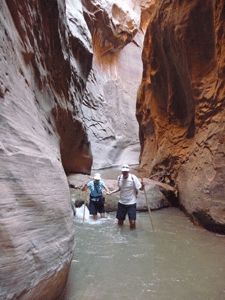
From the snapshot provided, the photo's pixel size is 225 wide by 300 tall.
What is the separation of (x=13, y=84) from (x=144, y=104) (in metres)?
9.13

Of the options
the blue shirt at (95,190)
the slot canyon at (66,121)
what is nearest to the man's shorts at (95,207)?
the blue shirt at (95,190)

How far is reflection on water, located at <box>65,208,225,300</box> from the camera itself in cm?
270

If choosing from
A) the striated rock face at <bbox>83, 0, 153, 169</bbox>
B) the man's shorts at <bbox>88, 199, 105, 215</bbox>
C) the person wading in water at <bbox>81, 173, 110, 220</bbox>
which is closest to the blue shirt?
the person wading in water at <bbox>81, 173, 110, 220</bbox>

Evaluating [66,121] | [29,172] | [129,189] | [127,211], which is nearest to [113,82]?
[66,121]

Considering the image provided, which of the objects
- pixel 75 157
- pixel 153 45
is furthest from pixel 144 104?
pixel 75 157

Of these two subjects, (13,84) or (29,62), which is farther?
(29,62)

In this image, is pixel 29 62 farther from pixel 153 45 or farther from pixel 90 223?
pixel 153 45

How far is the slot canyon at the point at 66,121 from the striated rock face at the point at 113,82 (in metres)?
8.47

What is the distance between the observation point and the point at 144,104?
11.4m

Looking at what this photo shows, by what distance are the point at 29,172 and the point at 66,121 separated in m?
4.58

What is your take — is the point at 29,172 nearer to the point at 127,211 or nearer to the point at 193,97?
the point at 127,211

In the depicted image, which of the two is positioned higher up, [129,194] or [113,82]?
[113,82]

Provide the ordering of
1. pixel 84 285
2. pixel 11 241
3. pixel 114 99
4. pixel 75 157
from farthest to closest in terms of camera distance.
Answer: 1. pixel 114 99
2. pixel 75 157
3. pixel 84 285
4. pixel 11 241

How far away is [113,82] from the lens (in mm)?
24062
